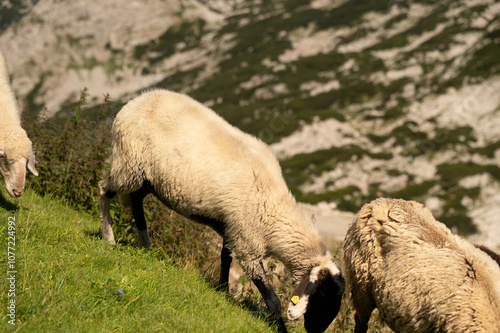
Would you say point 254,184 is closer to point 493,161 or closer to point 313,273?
point 313,273

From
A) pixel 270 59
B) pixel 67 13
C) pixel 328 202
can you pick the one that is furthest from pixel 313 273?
pixel 67 13

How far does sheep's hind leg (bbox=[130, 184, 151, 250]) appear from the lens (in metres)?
7.49

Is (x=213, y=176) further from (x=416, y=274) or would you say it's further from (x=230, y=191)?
(x=416, y=274)

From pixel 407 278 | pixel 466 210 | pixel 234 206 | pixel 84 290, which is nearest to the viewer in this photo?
pixel 84 290

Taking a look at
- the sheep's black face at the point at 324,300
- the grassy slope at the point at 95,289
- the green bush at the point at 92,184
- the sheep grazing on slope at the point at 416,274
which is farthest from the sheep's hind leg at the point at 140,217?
the sheep grazing on slope at the point at 416,274

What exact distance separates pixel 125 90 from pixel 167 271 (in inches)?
5960

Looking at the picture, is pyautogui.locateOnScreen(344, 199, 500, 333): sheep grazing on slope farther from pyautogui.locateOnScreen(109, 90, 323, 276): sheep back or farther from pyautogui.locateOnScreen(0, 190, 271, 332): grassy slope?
pyautogui.locateOnScreen(0, 190, 271, 332): grassy slope

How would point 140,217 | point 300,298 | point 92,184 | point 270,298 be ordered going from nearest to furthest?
point 300,298
point 270,298
point 140,217
point 92,184

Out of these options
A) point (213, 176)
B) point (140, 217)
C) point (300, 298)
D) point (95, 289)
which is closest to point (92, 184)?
point (140, 217)

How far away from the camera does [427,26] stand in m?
117

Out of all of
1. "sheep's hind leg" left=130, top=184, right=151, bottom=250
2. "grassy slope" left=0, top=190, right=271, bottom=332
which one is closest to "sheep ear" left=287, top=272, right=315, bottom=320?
"grassy slope" left=0, top=190, right=271, bottom=332

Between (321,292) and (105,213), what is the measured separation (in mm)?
3670

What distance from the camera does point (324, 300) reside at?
259 inches

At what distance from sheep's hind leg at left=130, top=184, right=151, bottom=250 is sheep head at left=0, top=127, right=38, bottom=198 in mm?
1753
